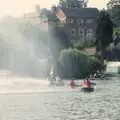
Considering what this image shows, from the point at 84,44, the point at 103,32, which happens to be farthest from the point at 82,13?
the point at 103,32

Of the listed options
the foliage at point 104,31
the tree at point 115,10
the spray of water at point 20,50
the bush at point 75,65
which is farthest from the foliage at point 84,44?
the tree at point 115,10

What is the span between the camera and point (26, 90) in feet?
235

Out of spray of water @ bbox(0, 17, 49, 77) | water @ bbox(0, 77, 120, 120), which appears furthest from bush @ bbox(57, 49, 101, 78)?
water @ bbox(0, 77, 120, 120)

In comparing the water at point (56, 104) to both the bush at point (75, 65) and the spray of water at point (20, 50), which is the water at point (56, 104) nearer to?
the spray of water at point (20, 50)

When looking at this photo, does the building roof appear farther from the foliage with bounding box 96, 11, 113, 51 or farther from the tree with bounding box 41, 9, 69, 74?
the foliage with bounding box 96, 11, 113, 51

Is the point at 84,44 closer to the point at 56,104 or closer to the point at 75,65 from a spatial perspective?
the point at 75,65

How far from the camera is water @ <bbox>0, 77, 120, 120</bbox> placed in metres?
43.8

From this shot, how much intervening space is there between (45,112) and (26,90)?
25417 millimetres

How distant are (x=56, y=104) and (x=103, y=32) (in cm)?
8145

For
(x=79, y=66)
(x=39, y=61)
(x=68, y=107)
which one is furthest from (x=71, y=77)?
(x=68, y=107)

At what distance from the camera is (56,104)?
5431 cm

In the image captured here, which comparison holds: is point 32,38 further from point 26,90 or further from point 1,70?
point 26,90

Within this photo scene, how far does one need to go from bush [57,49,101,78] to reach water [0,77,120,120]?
98.0 feet

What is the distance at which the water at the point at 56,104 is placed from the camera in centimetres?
4378
